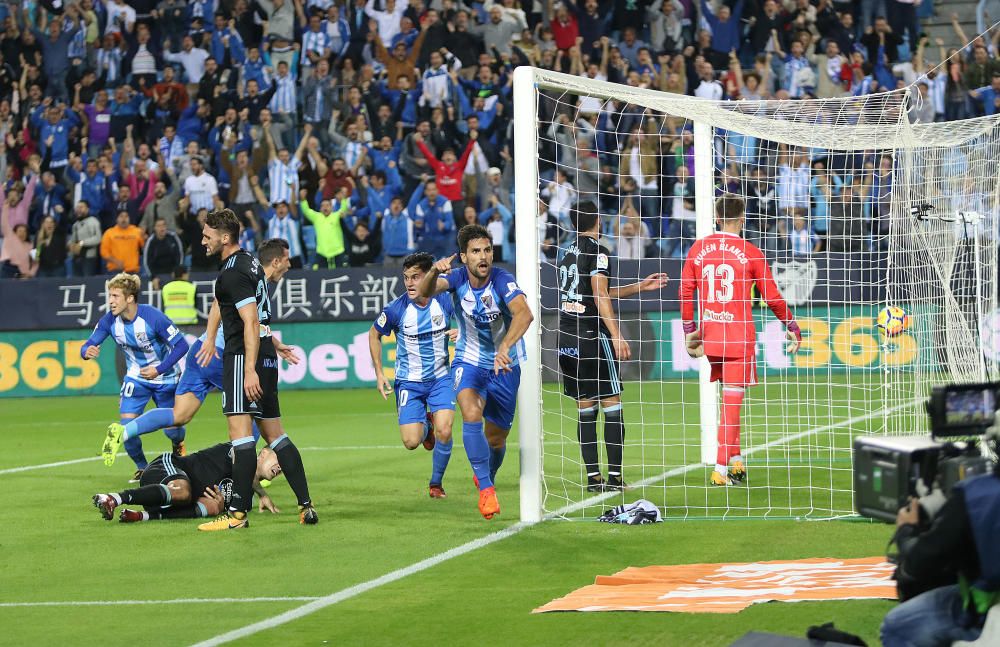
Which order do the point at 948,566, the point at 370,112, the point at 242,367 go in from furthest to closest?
the point at 370,112 < the point at 242,367 < the point at 948,566

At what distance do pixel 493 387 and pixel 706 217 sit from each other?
10.2ft

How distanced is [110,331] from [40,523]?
10.1 ft

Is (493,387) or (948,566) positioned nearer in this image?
(948,566)

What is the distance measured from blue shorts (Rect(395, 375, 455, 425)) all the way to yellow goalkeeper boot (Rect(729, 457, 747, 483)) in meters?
2.15

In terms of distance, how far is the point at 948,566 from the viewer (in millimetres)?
3986

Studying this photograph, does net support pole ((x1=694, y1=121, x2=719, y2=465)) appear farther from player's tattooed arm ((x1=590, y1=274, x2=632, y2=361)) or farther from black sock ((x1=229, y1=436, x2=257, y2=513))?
black sock ((x1=229, y1=436, x2=257, y2=513))

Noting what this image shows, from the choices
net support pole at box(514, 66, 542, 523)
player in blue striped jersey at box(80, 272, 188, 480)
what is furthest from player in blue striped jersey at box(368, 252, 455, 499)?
player in blue striped jersey at box(80, 272, 188, 480)

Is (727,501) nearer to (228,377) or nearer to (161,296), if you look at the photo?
(228,377)

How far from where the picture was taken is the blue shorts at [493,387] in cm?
933

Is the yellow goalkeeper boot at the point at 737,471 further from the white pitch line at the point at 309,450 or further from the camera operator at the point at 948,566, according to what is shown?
the camera operator at the point at 948,566

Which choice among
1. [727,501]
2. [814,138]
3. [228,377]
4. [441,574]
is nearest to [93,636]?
[441,574]

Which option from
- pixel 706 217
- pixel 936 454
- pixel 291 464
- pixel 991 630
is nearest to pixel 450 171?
pixel 706 217

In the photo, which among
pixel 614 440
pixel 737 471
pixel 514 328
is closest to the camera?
pixel 514 328

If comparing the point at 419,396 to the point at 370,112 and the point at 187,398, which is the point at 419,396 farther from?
the point at 370,112
